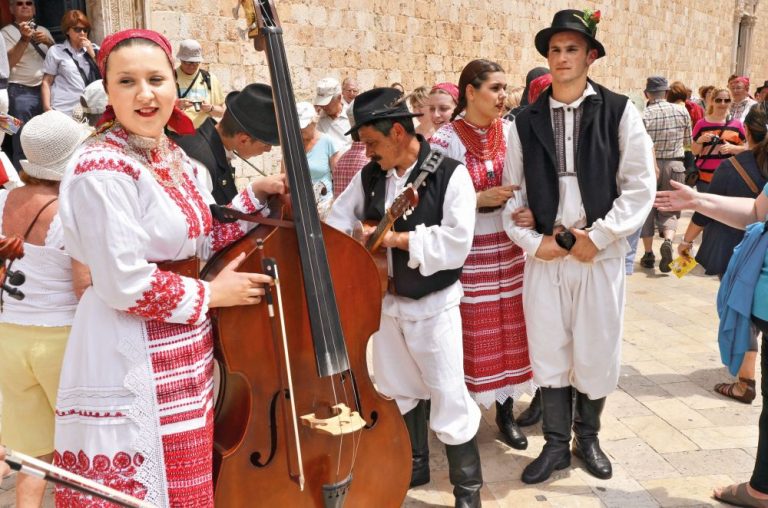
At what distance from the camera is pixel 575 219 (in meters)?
3.31

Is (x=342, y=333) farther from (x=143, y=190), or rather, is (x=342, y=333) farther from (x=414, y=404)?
(x=414, y=404)

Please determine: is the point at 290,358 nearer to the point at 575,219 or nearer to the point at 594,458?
the point at 575,219

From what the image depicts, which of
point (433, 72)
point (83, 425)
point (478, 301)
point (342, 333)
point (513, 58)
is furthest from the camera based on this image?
point (513, 58)

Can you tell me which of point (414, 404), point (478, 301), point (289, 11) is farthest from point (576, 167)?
point (289, 11)

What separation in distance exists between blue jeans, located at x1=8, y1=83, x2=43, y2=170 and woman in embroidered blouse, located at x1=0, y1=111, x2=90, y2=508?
16.0 ft

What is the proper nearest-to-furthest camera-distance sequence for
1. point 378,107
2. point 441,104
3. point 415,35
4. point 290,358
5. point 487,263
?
Answer: 1. point 290,358
2. point 378,107
3. point 487,263
4. point 441,104
5. point 415,35

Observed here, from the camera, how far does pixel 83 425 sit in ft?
6.26

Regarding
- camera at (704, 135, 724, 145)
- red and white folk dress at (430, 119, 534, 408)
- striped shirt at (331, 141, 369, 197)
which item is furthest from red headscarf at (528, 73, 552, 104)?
camera at (704, 135, 724, 145)

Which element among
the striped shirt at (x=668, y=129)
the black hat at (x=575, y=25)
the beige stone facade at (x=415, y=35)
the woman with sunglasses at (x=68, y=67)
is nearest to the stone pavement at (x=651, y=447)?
the black hat at (x=575, y=25)

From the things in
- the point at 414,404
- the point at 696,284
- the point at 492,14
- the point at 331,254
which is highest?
the point at 492,14

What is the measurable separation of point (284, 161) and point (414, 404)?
4.91ft

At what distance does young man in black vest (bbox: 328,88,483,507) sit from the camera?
9.47ft

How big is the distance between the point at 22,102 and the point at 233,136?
4.74m

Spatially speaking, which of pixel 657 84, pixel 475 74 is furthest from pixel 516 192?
pixel 657 84
